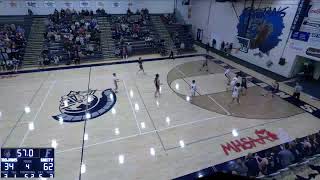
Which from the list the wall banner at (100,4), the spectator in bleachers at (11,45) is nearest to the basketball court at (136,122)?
the spectator in bleachers at (11,45)

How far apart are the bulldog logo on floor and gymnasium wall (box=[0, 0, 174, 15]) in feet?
50.8

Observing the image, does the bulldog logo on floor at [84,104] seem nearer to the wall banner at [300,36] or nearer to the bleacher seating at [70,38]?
the bleacher seating at [70,38]

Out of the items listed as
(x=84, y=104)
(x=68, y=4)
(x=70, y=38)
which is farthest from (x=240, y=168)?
(x=68, y=4)

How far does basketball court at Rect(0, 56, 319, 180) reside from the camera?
8250mm

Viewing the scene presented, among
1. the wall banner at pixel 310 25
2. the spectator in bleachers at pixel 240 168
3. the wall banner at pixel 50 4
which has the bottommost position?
the spectator in bleachers at pixel 240 168

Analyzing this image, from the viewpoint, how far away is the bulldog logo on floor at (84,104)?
37.0 feet

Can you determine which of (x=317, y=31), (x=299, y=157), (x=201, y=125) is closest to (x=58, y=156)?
(x=201, y=125)

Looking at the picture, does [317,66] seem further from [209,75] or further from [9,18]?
[9,18]

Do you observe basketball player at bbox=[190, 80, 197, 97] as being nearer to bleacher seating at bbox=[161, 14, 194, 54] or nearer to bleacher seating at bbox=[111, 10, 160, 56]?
bleacher seating at bbox=[111, 10, 160, 56]

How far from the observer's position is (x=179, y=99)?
13.1 m

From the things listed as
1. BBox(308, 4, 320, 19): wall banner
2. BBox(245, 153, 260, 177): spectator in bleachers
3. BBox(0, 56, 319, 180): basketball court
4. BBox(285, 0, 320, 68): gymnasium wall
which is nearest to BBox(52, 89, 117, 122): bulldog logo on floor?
BBox(0, 56, 319, 180): basketball court

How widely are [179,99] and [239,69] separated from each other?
799 cm
